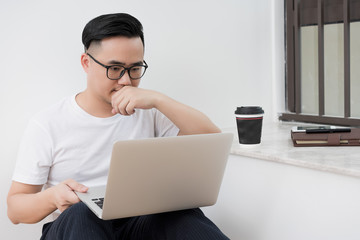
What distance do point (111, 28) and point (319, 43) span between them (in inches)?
43.6

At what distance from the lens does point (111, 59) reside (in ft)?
4.34

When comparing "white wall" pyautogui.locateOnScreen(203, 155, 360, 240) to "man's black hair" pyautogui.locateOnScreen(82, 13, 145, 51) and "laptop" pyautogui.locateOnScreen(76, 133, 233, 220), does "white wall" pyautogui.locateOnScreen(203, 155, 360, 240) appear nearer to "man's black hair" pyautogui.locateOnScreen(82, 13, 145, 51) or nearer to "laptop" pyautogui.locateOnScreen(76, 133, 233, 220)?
"laptop" pyautogui.locateOnScreen(76, 133, 233, 220)

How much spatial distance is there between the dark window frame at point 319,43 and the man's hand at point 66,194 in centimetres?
129

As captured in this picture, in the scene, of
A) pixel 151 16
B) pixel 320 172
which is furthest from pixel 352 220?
pixel 151 16

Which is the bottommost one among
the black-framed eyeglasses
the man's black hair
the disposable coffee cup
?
the disposable coffee cup

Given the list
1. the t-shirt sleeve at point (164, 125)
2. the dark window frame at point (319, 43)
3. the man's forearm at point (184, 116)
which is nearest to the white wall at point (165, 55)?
the dark window frame at point (319, 43)

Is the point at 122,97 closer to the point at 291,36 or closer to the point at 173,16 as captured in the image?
the point at 173,16

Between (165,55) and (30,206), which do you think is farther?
(165,55)

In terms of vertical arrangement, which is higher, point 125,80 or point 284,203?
point 125,80

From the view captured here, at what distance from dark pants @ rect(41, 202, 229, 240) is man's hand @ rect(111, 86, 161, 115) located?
1.00ft

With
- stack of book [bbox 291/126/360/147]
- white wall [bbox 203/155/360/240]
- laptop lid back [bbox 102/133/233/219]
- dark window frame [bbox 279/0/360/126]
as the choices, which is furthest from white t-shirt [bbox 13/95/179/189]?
dark window frame [bbox 279/0/360/126]

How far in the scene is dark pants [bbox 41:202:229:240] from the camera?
1.07 m

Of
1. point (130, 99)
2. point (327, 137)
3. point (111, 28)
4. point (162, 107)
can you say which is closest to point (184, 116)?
point (162, 107)

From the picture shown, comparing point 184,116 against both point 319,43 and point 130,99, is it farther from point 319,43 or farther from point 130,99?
point 319,43
